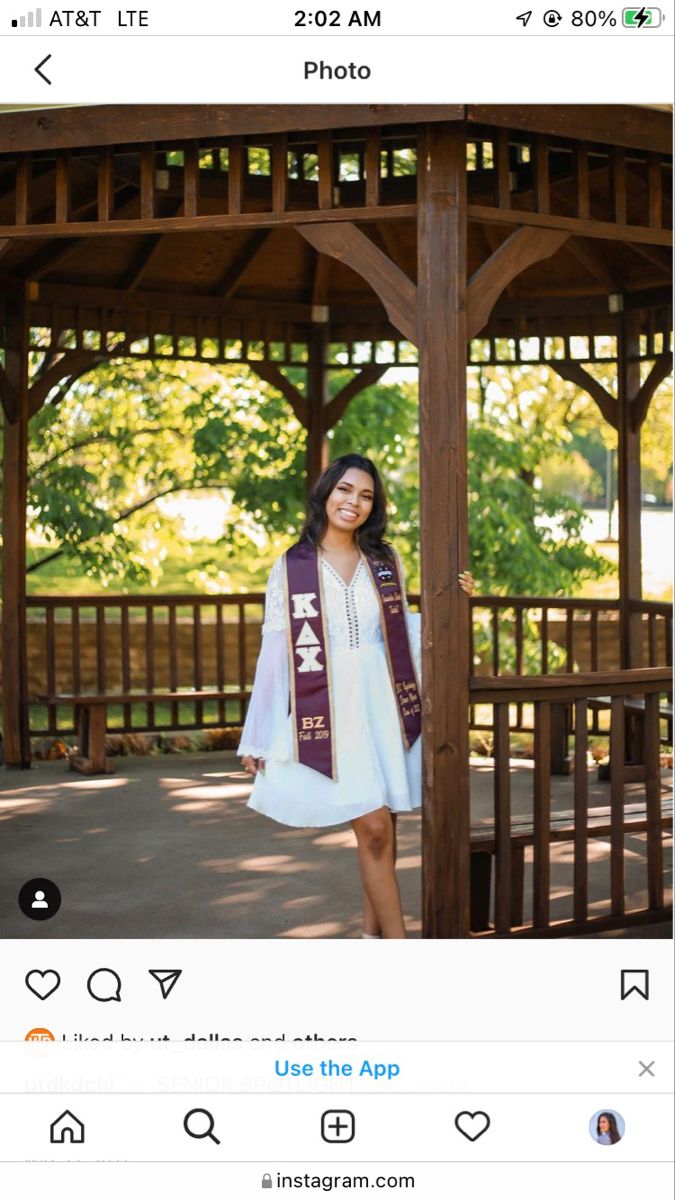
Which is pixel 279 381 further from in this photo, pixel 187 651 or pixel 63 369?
pixel 187 651

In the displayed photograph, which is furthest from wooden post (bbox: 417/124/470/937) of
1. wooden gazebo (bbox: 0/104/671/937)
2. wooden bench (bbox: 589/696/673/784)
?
wooden bench (bbox: 589/696/673/784)

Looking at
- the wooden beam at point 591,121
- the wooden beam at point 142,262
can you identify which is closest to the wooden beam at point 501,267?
the wooden beam at point 591,121

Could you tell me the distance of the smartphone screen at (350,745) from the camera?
245cm

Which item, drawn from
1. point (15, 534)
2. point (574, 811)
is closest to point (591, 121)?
point (574, 811)

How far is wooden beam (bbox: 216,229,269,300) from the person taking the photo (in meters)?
6.93

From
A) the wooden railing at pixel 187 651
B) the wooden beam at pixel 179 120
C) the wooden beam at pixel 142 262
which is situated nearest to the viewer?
Answer: the wooden beam at pixel 179 120

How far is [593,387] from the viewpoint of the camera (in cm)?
720
